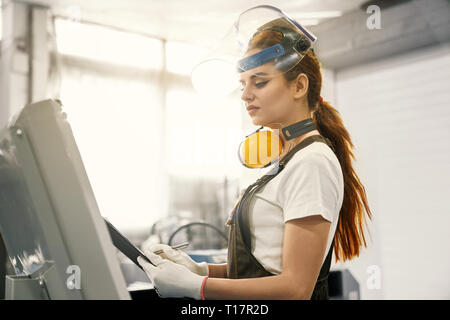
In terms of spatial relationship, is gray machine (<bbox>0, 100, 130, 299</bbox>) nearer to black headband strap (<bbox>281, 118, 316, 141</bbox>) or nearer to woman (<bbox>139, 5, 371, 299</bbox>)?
woman (<bbox>139, 5, 371, 299</bbox>)

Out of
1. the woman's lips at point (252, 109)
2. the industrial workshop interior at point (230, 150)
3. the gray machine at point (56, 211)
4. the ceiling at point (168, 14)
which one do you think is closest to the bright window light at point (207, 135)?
the industrial workshop interior at point (230, 150)

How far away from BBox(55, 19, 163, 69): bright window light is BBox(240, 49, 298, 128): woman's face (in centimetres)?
130

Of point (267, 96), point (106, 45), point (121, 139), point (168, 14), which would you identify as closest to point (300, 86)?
point (267, 96)

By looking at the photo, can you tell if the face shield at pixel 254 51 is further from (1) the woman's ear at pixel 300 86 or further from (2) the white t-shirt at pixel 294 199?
(2) the white t-shirt at pixel 294 199

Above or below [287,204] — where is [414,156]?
above

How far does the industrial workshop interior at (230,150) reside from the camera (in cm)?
59

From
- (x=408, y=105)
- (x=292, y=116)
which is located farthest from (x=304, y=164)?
(x=408, y=105)

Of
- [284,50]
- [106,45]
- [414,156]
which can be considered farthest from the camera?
[106,45]

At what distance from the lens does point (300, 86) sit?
101 centimetres

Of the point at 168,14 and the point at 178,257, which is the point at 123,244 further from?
the point at 168,14

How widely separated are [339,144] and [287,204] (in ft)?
0.85

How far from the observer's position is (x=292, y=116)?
101 cm

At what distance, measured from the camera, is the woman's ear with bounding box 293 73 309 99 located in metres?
1.00
